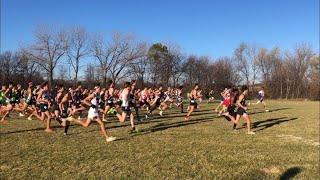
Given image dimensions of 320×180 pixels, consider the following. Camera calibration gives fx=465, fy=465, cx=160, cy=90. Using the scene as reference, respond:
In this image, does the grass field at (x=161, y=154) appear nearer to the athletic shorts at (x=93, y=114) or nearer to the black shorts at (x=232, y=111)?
the athletic shorts at (x=93, y=114)

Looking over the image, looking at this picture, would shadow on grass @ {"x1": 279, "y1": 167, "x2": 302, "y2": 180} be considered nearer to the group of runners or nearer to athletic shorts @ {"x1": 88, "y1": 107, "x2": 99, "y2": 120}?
the group of runners

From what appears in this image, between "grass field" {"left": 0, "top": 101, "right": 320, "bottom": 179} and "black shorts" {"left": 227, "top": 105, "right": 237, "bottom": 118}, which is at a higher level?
"black shorts" {"left": 227, "top": 105, "right": 237, "bottom": 118}

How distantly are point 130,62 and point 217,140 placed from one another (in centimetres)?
5302

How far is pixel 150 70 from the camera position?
74625 mm

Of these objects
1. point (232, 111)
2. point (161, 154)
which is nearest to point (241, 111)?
point (232, 111)

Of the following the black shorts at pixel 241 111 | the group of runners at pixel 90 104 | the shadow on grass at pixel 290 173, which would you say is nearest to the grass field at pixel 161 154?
the shadow on grass at pixel 290 173

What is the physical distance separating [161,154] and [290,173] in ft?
10.8

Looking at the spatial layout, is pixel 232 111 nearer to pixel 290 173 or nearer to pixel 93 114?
pixel 93 114

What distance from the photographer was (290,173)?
9.78m

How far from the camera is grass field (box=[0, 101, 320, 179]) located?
378 inches

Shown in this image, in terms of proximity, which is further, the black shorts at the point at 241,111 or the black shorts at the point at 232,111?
the black shorts at the point at 232,111

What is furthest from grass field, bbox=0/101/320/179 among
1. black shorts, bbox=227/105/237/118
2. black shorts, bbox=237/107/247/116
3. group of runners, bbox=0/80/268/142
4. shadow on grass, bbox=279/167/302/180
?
black shorts, bbox=227/105/237/118

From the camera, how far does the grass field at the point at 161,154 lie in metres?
9.59

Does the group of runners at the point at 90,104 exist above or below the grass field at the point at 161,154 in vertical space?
above
